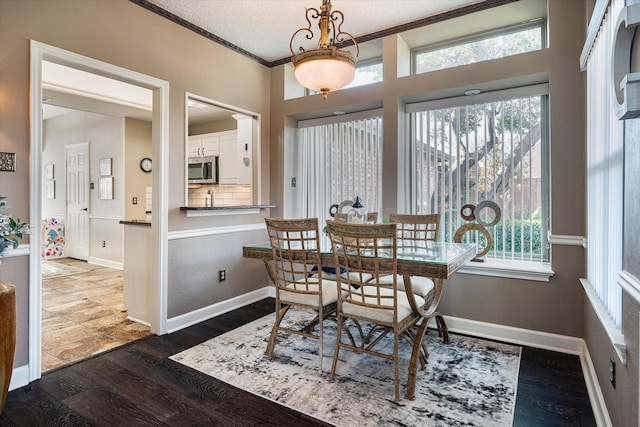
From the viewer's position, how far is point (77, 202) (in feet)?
22.1

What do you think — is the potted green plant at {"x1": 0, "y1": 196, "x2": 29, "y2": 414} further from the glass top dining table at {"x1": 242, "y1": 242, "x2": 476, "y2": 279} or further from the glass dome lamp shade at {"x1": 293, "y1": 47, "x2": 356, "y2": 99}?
the glass dome lamp shade at {"x1": 293, "y1": 47, "x2": 356, "y2": 99}

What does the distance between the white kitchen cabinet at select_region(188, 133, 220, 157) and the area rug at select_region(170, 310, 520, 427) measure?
12.4 ft

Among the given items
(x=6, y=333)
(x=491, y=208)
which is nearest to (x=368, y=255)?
(x=491, y=208)

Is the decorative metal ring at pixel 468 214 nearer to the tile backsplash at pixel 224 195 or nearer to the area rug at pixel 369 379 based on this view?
the area rug at pixel 369 379

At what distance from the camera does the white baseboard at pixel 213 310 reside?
3246 mm

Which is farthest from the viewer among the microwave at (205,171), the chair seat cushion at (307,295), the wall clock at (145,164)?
the wall clock at (145,164)

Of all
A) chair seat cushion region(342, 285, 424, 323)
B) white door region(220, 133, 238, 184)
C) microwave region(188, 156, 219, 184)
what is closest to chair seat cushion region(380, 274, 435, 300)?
chair seat cushion region(342, 285, 424, 323)

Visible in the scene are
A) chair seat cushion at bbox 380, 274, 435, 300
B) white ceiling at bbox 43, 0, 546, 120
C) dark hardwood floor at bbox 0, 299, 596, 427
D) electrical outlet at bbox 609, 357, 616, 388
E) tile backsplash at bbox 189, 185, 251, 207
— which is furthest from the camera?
tile backsplash at bbox 189, 185, 251, 207

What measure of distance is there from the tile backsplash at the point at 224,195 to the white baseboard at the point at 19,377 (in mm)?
3825

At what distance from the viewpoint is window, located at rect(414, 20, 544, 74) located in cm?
315

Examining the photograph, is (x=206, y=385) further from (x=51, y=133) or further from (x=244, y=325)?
(x=51, y=133)

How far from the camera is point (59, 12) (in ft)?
7.96

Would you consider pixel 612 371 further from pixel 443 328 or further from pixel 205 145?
pixel 205 145

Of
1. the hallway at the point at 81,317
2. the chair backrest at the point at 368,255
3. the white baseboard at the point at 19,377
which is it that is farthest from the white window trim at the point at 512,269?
the white baseboard at the point at 19,377
